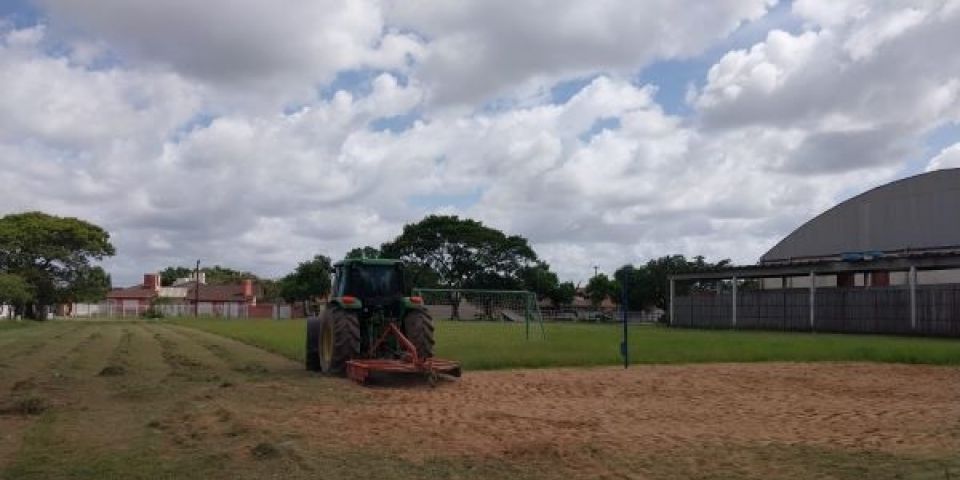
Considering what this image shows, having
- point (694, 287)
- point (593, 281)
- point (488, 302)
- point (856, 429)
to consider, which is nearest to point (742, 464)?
point (856, 429)

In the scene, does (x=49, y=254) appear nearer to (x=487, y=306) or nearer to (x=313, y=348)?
(x=487, y=306)

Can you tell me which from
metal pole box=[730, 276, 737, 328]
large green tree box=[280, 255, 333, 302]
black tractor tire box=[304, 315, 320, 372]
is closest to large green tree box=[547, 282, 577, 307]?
large green tree box=[280, 255, 333, 302]

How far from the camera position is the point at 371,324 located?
1778cm

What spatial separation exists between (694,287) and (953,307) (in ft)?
110

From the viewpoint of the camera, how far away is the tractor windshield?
17672 millimetres

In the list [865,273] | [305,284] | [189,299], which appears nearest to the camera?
[865,273]

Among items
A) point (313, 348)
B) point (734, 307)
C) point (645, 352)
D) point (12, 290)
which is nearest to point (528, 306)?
point (645, 352)

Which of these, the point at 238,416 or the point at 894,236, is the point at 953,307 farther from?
the point at 238,416

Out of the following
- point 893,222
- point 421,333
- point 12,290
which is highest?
point 893,222

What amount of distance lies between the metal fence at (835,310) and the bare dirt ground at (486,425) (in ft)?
81.3

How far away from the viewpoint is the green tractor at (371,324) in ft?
54.3

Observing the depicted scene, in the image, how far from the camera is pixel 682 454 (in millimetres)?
8664

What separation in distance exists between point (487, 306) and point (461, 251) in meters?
48.1

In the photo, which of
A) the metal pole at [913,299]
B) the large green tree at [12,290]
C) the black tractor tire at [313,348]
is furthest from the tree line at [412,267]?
the black tractor tire at [313,348]
